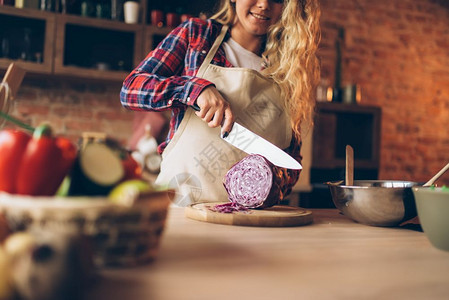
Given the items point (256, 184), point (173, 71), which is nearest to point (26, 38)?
point (173, 71)

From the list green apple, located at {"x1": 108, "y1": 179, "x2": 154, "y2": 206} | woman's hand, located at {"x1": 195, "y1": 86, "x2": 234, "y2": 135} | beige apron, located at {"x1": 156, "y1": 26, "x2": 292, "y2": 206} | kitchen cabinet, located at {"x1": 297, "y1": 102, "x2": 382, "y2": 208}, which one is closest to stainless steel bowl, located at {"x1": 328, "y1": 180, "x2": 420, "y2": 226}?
woman's hand, located at {"x1": 195, "y1": 86, "x2": 234, "y2": 135}

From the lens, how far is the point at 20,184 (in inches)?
22.4

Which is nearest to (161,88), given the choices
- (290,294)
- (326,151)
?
(290,294)

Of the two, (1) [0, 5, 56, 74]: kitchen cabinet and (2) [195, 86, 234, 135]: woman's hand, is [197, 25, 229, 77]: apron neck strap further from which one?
(1) [0, 5, 56, 74]: kitchen cabinet

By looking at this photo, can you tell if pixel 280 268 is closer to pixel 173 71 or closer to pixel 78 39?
pixel 173 71

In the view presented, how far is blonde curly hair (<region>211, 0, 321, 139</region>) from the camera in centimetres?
161

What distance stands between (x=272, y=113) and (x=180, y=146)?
0.37 m

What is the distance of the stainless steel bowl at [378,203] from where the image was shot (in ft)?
3.33

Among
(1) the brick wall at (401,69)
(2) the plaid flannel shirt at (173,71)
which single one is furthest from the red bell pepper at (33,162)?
(1) the brick wall at (401,69)

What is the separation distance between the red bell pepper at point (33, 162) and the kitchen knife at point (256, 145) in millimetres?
721

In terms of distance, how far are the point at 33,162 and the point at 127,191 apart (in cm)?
14

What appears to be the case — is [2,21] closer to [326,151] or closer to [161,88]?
[161,88]

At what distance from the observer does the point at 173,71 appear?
1654 mm

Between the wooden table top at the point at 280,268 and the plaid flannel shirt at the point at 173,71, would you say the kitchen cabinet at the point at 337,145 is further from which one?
the wooden table top at the point at 280,268
